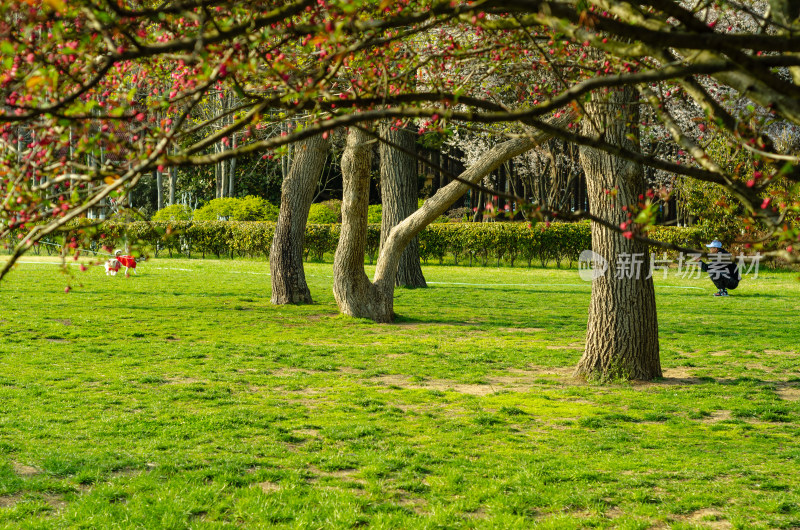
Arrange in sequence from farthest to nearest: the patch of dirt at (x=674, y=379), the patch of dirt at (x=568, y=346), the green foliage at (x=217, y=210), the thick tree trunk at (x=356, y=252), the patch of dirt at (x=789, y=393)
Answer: the green foliage at (x=217, y=210)
the thick tree trunk at (x=356, y=252)
the patch of dirt at (x=568, y=346)
the patch of dirt at (x=674, y=379)
the patch of dirt at (x=789, y=393)

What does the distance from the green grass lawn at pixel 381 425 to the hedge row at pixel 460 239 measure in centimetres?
1259

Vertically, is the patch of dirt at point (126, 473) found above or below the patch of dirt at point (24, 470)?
below

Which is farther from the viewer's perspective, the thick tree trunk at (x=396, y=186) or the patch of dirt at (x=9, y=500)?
the thick tree trunk at (x=396, y=186)

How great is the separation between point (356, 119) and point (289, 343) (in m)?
8.73

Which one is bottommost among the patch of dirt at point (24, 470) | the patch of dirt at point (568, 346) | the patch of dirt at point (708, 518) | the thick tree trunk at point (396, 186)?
the patch of dirt at point (708, 518)

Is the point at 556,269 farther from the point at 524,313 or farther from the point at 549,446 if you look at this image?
the point at 549,446

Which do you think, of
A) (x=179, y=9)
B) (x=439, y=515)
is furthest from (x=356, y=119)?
(x=439, y=515)

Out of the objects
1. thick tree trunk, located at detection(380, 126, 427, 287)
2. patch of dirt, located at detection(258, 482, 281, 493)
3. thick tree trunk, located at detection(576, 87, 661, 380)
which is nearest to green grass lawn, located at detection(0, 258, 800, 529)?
patch of dirt, located at detection(258, 482, 281, 493)

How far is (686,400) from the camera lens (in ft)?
26.9

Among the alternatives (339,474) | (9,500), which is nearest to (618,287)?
(339,474)

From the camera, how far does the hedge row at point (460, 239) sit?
26469 mm

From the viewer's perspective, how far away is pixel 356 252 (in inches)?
524

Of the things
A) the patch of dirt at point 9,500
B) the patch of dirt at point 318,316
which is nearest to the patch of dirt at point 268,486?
the patch of dirt at point 9,500

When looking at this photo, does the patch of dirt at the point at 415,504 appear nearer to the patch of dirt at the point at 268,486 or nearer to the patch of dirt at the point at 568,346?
the patch of dirt at the point at 268,486
